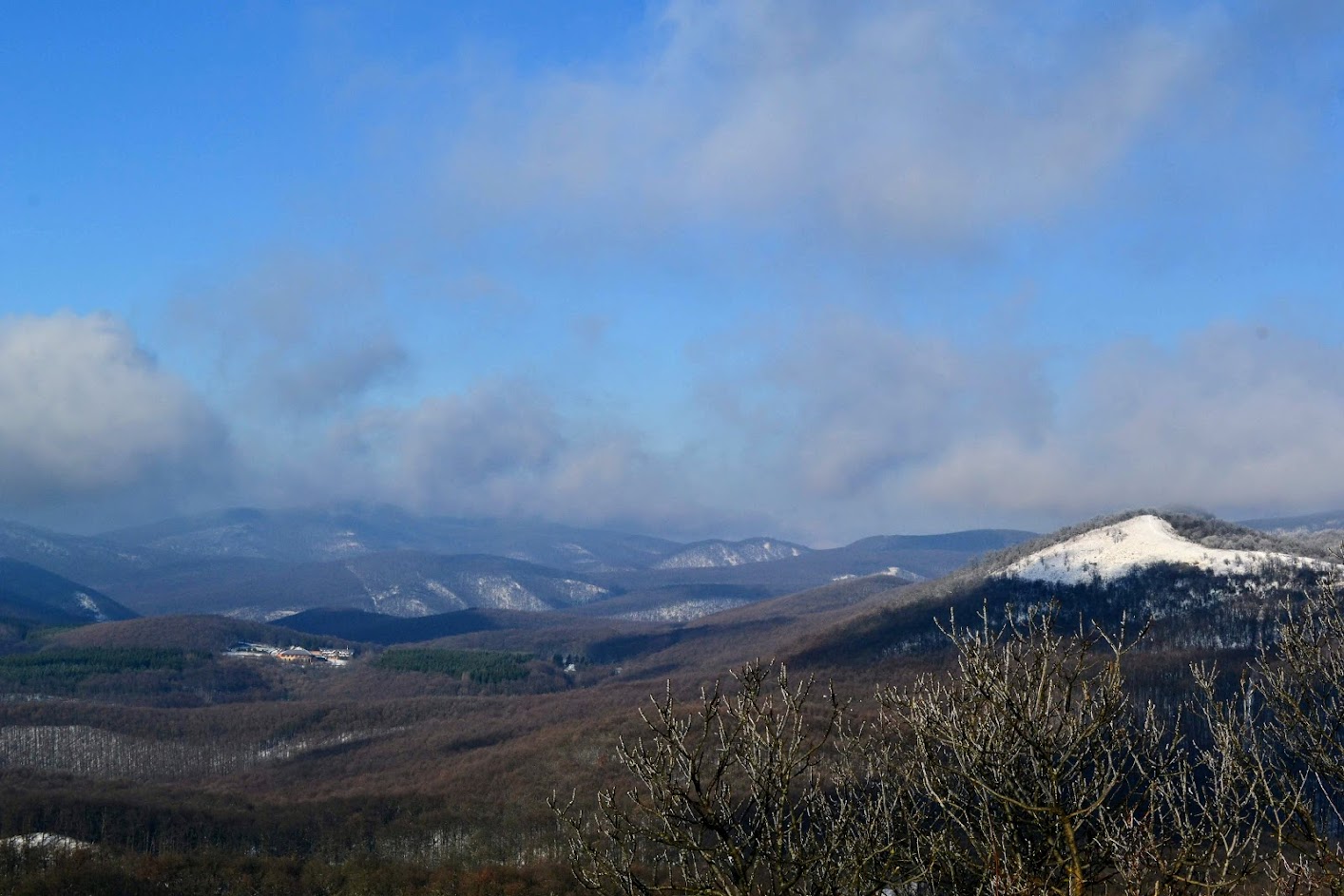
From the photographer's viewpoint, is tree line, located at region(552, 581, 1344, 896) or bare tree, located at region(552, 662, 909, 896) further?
bare tree, located at region(552, 662, 909, 896)

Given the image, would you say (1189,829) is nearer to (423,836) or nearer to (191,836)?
(423,836)

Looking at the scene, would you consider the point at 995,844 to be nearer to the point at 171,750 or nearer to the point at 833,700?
the point at 833,700

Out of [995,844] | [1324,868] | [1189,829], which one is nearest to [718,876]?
[995,844]

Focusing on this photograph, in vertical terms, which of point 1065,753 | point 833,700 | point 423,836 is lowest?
point 423,836

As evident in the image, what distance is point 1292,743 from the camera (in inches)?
879

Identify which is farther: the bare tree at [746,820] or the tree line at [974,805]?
the bare tree at [746,820]

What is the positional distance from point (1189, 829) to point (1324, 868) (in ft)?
13.7

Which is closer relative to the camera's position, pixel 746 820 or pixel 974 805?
pixel 974 805

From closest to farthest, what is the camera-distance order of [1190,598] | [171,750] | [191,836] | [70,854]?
[70,854], [191,836], [1190,598], [171,750]

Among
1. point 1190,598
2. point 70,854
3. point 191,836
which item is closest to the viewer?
point 70,854

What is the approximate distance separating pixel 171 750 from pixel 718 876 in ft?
707

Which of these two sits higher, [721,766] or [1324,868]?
[721,766]

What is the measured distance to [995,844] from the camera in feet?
53.1

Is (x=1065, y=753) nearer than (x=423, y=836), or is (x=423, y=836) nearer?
(x=1065, y=753)
